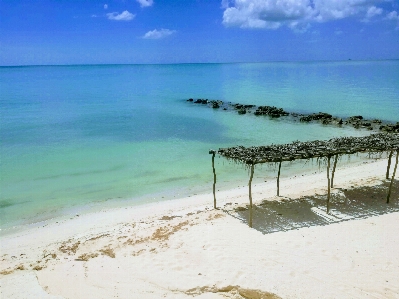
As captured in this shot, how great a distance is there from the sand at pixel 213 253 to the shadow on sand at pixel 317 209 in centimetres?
Answer: 3

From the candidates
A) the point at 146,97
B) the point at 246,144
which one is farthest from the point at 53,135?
the point at 146,97

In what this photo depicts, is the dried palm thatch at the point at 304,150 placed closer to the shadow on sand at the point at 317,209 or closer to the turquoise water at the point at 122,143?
the shadow on sand at the point at 317,209

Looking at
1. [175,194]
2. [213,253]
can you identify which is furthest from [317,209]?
[175,194]

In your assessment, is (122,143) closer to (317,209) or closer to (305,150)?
(305,150)

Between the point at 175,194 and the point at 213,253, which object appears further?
the point at 175,194

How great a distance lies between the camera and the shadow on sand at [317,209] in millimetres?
10398

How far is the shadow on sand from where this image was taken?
10.4 metres

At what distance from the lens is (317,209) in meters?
11.3

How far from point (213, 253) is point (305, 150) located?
4627 mm

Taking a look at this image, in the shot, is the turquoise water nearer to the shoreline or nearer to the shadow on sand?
the shoreline

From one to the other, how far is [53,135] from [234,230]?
20.3 metres

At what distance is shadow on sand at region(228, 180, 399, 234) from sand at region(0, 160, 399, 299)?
3cm

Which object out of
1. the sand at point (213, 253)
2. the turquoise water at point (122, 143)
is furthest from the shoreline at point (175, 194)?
the sand at point (213, 253)

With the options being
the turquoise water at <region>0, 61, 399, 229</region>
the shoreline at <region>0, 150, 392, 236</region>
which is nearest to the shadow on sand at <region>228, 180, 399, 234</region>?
the shoreline at <region>0, 150, 392, 236</region>
